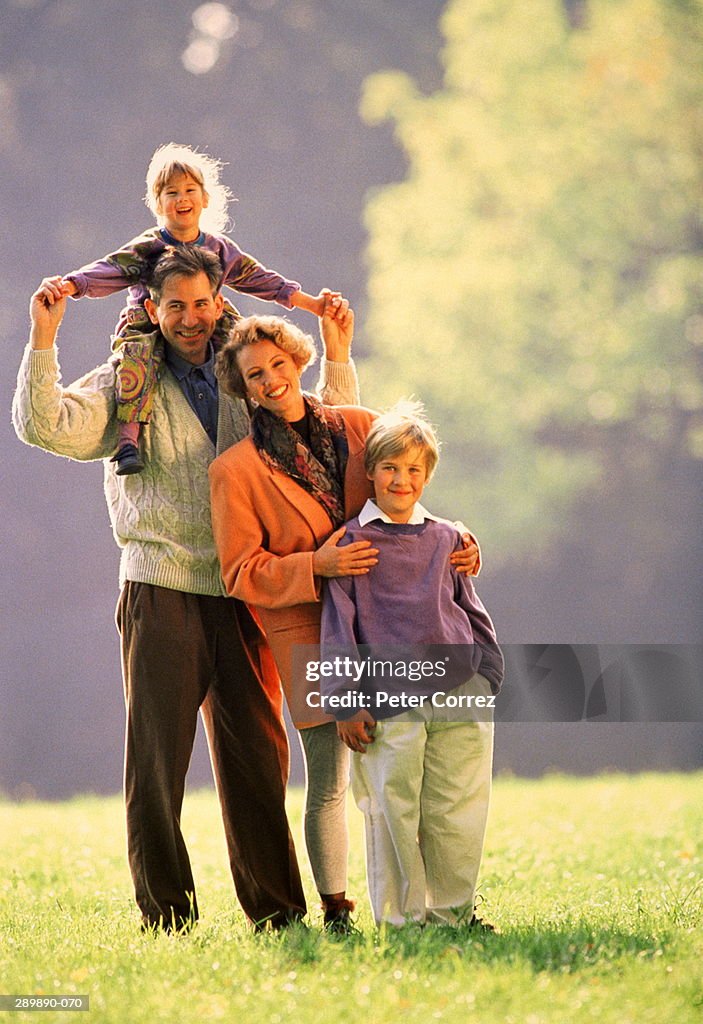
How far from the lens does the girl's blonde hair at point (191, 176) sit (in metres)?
2.91

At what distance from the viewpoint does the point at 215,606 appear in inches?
112

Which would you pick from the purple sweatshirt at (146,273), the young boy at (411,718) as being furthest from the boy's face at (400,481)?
the purple sweatshirt at (146,273)

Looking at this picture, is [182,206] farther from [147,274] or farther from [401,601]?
[401,601]

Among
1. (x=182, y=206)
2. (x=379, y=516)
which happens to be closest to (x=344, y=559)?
(x=379, y=516)

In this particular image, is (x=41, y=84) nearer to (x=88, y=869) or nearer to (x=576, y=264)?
(x=576, y=264)

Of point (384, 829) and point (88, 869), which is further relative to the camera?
point (88, 869)

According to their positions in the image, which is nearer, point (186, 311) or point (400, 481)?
point (400, 481)

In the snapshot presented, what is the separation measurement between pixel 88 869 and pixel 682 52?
21.9ft

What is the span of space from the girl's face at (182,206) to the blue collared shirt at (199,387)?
275 mm

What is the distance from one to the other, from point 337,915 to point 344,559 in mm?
779

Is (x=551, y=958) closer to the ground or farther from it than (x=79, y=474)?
closer to the ground

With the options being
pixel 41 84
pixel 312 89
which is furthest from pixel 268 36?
pixel 41 84

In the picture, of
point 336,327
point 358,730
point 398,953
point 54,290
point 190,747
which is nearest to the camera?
point 398,953

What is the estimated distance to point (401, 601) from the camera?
2652mm
